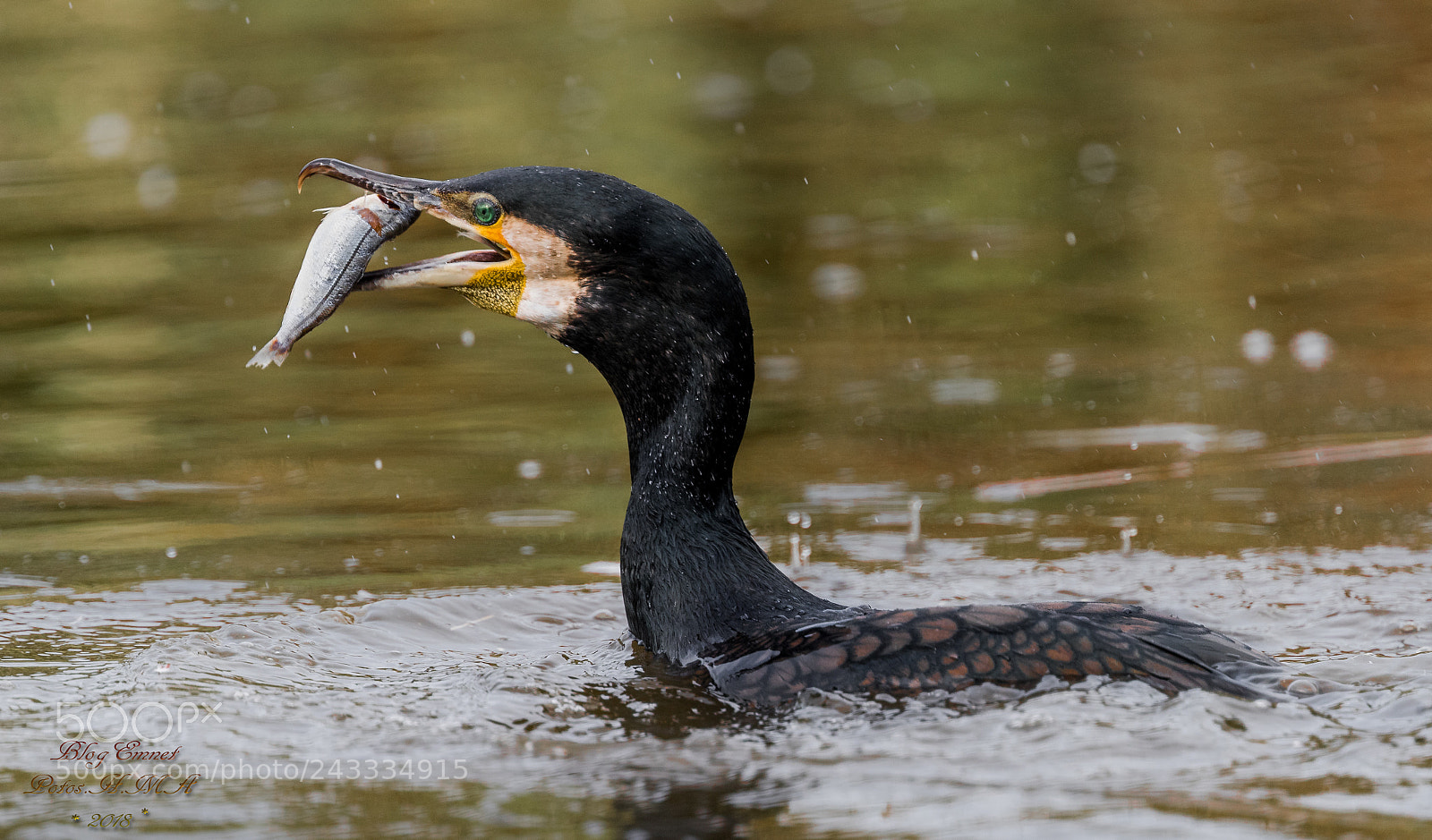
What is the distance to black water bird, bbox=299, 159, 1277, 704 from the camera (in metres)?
4.12

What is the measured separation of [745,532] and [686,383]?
44 cm

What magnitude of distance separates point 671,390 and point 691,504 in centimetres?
31

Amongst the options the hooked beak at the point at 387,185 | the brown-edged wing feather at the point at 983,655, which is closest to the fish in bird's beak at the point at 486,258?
the hooked beak at the point at 387,185

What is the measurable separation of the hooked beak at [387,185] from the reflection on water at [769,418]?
4.13 feet

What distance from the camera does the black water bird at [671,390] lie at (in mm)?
4117

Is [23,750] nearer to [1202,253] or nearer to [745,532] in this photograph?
[745,532]

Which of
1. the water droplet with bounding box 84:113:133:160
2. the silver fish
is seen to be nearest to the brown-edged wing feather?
the silver fish

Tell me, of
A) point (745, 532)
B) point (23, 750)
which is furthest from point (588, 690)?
point (23, 750)

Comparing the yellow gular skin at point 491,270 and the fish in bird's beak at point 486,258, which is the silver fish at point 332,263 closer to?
the fish in bird's beak at point 486,258

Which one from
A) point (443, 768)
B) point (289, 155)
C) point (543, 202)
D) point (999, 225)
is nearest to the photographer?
point (443, 768)

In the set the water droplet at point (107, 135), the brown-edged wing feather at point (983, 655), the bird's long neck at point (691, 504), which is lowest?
the brown-edged wing feather at point (983, 655)

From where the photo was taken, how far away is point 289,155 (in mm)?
12539

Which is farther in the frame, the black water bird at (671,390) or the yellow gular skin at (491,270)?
the yellow gular skin at (491,270)

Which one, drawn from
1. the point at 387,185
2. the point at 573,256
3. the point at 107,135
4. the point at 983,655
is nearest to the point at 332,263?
the point at 387,185
